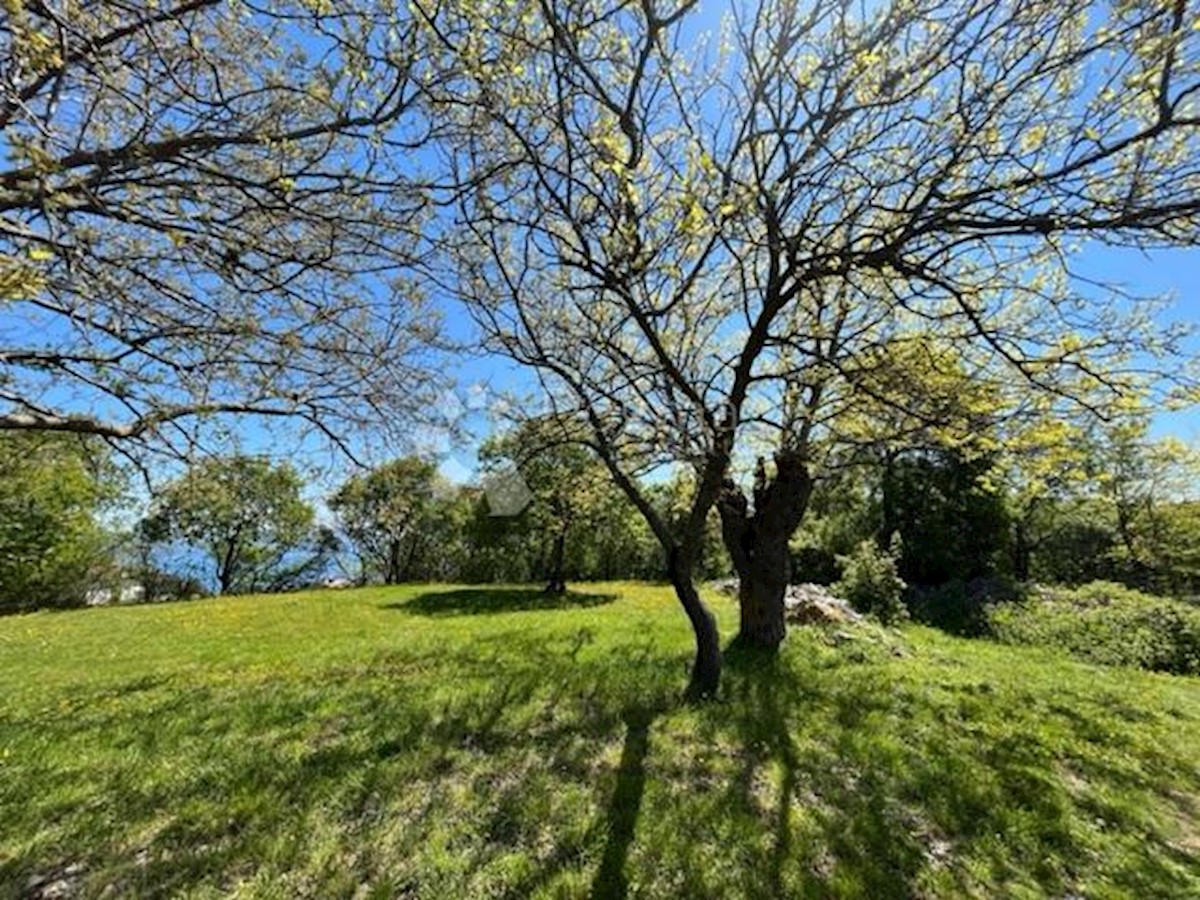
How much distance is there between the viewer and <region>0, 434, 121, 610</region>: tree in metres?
20.0

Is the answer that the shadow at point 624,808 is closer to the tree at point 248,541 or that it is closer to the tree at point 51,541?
the tree at point 51,541

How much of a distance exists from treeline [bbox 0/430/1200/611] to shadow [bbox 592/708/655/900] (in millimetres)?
2958

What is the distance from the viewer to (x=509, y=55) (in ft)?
11.7

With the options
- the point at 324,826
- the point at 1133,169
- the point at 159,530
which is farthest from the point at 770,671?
the point at 159,530

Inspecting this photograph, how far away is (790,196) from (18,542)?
28695mm

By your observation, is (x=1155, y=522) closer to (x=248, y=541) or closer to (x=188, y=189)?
(x=188, y=189)

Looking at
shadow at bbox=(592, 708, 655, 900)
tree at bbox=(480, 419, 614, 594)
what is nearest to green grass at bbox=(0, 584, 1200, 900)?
shadow at bbox=(592, 708, 655, 900)

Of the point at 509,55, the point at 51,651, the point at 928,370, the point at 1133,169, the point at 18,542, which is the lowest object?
the point at 51,651

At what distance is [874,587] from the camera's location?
1258 centimetres

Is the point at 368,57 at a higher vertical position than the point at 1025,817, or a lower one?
higher

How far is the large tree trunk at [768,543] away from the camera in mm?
8047

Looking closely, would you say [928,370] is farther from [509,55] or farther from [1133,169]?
[509,55]

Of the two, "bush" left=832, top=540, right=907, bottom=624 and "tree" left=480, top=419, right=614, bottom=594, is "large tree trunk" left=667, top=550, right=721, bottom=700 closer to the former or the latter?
"tree" left=480, top=419, right=614, bottom=594

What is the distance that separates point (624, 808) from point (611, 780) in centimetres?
A: 40
